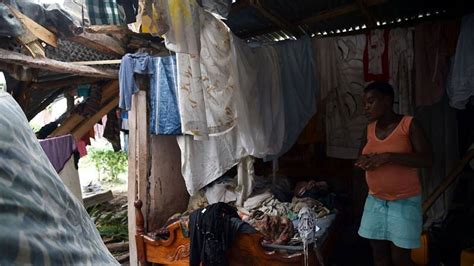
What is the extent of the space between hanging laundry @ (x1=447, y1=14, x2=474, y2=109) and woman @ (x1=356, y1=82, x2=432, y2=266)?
1.49 metres

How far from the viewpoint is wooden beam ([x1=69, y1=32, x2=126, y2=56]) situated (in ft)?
13.9

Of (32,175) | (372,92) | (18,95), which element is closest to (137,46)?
(18,95)

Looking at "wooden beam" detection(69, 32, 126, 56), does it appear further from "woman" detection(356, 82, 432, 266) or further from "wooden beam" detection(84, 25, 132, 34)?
"woman" detection(356, 82, 432, 266)

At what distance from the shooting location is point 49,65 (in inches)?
146

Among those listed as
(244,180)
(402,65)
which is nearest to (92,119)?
(244,180)

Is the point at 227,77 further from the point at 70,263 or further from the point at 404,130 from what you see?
the point at 70,263

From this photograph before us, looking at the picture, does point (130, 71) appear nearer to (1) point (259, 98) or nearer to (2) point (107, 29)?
(2) point (107, 29)

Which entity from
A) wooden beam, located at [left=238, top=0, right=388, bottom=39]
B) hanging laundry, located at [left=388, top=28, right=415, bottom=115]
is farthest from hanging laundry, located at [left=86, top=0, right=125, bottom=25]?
hanging laundry, located at [left=388, top=28, right=415, bottom=115]

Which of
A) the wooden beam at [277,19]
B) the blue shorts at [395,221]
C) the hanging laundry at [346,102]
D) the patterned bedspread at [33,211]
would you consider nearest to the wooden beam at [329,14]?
the wooden beam at [277,19]

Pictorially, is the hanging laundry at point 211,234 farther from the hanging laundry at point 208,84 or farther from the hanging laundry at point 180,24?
the hanging laundry at point 180,24

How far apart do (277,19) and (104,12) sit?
2.31 metres

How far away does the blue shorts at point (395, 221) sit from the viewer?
2.49m

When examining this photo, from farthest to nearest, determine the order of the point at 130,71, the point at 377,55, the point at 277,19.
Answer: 1. the point at 277,19
2. the point at 377,55
3. the point at 130,71

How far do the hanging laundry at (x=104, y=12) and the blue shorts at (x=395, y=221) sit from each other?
3.19m
